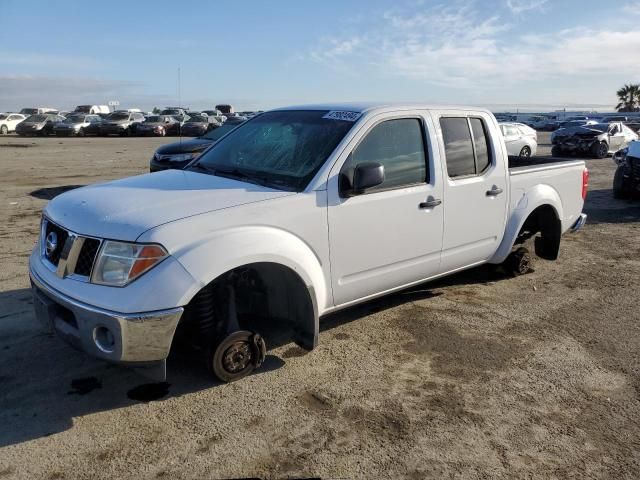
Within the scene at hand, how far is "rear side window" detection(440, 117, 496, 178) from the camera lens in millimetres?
4715

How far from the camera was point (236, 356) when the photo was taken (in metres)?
3.70

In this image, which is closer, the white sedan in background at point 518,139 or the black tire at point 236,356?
the black tire at point 236,356

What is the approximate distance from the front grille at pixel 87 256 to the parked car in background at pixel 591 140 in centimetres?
2203

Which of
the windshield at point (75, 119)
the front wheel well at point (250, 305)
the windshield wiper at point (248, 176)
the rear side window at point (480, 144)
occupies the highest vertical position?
the windshield at point (75, 119)

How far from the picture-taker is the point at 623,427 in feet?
10.9

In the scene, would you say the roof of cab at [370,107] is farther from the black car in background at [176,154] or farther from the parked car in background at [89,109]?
the parked car in background at [89,109]

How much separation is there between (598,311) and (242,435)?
3.61m

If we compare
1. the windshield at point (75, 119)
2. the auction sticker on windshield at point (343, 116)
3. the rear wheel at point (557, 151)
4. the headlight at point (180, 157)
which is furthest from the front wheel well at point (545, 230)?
the windshield at point (75, 119)

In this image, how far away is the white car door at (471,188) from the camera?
4.69m

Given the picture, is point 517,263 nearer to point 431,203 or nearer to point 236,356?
point 431,203

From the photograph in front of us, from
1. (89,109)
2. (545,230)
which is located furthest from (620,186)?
(89,109)

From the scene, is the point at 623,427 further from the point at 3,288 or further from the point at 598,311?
the point at 3,288

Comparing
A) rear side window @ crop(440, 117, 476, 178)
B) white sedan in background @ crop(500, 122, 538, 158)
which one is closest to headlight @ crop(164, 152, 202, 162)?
rear side window @ crop(440, 117, 476, 178)

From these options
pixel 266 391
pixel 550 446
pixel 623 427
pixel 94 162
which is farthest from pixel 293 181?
pixel 94 162
